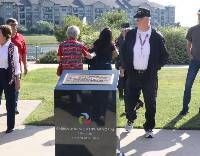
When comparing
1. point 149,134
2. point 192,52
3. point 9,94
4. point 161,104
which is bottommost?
point 161,104

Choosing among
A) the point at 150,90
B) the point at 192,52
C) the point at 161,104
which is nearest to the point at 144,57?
the point at 150,90

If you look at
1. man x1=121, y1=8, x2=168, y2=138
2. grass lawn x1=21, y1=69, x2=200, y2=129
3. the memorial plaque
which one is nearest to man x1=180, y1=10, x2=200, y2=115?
grass lawn x1=21, y1=69, x2=200, y2=129

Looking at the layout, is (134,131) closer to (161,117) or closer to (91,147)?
(161,117)

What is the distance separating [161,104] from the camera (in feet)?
32.3

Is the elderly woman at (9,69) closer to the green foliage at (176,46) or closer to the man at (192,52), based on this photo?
the man at (192,52)

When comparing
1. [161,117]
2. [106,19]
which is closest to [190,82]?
[161,117]

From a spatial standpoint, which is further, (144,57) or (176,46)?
(176,46)

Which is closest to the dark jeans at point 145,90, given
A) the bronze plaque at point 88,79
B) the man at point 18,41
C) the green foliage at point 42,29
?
the bronze plaque at point 88,79

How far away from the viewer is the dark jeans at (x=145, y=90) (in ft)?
23.1

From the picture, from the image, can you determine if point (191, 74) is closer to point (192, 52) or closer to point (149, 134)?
point (192, 52)

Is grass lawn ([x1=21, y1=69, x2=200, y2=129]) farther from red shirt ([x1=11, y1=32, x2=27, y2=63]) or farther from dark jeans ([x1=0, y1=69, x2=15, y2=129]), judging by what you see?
red shirt ([x1=11, y1=32, x2=27, y2=63])

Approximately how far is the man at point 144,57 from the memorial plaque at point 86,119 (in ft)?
5.54

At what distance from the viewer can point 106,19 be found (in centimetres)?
3562

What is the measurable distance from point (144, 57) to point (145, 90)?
0.49 m
